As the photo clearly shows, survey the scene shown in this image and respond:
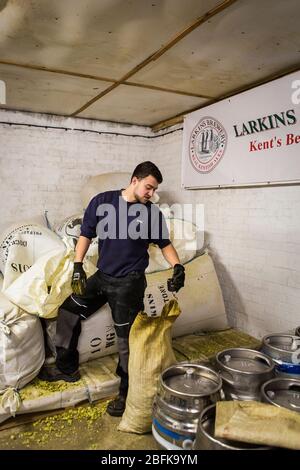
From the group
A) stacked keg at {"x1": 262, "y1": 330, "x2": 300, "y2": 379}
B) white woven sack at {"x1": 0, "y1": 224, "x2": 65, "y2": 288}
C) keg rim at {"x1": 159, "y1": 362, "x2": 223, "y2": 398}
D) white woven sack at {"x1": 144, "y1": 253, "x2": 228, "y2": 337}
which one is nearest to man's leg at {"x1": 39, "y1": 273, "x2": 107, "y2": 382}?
white woven sack at {"x1": 0, "y1": 224, "x2": 65, "y2": 288}

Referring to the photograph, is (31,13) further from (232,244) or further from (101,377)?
(232,244)

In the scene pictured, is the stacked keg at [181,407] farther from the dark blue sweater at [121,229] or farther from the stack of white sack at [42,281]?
the stack of white sack at [42,281]

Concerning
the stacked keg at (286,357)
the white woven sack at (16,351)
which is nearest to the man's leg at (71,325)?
the white woven sack at (16,351)

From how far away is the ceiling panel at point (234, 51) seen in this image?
1.85 metres

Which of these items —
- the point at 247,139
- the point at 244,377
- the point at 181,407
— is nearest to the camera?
the point at 181,407

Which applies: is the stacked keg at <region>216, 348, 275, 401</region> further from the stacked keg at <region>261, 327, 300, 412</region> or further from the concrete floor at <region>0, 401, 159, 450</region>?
the concrete floor at <region>0, 401, 159, 450</region>

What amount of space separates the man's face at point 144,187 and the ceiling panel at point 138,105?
4.43ft

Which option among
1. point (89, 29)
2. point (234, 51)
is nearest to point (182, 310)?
point (234, 51)

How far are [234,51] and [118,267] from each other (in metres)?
1.64

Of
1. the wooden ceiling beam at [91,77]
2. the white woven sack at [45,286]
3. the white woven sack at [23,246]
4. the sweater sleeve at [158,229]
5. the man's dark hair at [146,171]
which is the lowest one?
the white woven sack at [45,286]

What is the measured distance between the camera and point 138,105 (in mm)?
3645

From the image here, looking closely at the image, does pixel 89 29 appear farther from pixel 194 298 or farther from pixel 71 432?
pixel 71 432

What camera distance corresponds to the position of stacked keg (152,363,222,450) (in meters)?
1.44
